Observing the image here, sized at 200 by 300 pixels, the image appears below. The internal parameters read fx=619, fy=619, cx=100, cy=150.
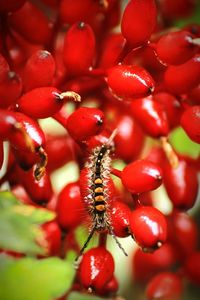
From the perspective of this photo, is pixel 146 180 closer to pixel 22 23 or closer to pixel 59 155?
pixel 59 155

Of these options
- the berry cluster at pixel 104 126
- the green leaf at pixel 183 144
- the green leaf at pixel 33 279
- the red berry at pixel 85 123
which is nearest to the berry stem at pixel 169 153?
the berry cluster at pixel 104 126

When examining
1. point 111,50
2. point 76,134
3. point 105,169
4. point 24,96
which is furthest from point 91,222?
point 111,50

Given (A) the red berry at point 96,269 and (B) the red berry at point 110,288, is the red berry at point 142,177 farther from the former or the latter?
(B) the red berry at point 110,288

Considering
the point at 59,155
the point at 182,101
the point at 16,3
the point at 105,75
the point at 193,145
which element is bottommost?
the point at 193,145

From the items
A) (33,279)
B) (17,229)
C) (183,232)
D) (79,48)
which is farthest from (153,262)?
(17,229)

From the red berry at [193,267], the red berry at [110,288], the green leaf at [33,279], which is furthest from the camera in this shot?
the red berry at [193,267]

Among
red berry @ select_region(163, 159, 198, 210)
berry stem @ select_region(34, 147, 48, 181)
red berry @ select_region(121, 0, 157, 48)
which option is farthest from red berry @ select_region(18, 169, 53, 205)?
red berry @ select_region(121, 0, 157, 48)

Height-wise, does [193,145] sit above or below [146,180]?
below
